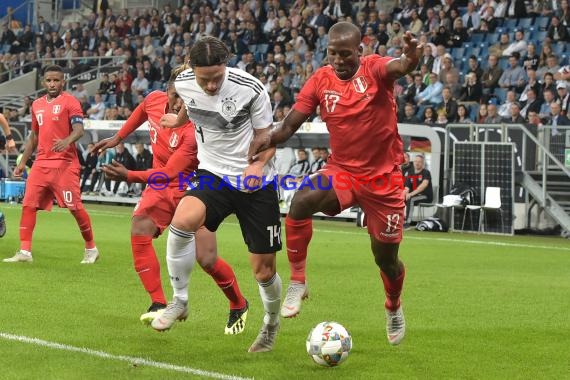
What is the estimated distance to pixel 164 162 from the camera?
29.9 ft

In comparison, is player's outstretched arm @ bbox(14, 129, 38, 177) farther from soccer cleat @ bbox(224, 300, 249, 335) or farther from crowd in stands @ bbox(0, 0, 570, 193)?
crowd in stands @ bbox(0, 0, 570, 193)

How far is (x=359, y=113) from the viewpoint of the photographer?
7.83 metres

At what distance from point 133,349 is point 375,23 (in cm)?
2105

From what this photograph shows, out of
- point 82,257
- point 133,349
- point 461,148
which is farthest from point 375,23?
point 133,349

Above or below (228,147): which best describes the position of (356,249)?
below

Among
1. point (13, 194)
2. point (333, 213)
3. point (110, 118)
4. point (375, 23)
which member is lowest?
point (13, 194)

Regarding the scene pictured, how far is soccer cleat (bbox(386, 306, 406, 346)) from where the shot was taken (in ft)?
25.9

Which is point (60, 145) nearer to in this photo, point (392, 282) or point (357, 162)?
point (357, 162)

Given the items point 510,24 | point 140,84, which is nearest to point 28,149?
point 510,24

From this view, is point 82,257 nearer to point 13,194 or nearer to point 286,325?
point 286,325

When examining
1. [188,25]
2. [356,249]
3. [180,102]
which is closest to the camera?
[180,102]

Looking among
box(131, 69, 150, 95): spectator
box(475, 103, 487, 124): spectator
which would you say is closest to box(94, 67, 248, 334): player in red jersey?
box(475, 103, 487, 124): spectator

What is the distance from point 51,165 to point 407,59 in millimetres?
7355

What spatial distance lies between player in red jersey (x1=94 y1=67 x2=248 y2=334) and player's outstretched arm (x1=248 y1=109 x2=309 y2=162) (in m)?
1.00
